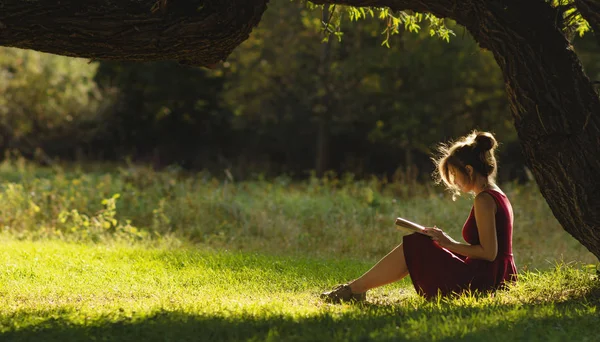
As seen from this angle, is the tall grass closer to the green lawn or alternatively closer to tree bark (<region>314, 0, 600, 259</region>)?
the green lawn

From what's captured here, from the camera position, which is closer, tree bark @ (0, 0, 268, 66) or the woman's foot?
tree bark @ (0, 0, 268, 66)

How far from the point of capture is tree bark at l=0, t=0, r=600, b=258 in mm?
5637

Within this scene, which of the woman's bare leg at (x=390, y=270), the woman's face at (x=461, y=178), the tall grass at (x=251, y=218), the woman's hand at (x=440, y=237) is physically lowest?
the tall grass at (x=251, y=218)

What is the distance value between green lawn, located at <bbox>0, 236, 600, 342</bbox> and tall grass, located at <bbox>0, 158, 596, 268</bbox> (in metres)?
1.50

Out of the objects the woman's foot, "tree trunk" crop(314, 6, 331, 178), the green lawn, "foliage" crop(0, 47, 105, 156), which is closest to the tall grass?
the green lawn

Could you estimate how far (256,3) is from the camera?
612cm

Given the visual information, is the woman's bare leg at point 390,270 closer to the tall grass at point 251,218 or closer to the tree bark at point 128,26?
A: the tree bark at point 128,26

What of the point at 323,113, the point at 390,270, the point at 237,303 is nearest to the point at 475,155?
the point at 390,270

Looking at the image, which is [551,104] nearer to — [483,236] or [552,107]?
[552,107]

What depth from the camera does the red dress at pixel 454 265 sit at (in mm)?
5945

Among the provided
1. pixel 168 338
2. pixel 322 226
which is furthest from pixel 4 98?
pixel 168 338

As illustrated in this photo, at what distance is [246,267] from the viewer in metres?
8.01

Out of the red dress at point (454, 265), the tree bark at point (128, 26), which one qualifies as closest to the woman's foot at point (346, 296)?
the red dress at point (454, 265)

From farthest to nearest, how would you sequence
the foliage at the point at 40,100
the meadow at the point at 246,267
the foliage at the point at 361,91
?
the foliage at the point at 40,100, the foliage at the point at 361,91, the meadow at the point at 246,267
